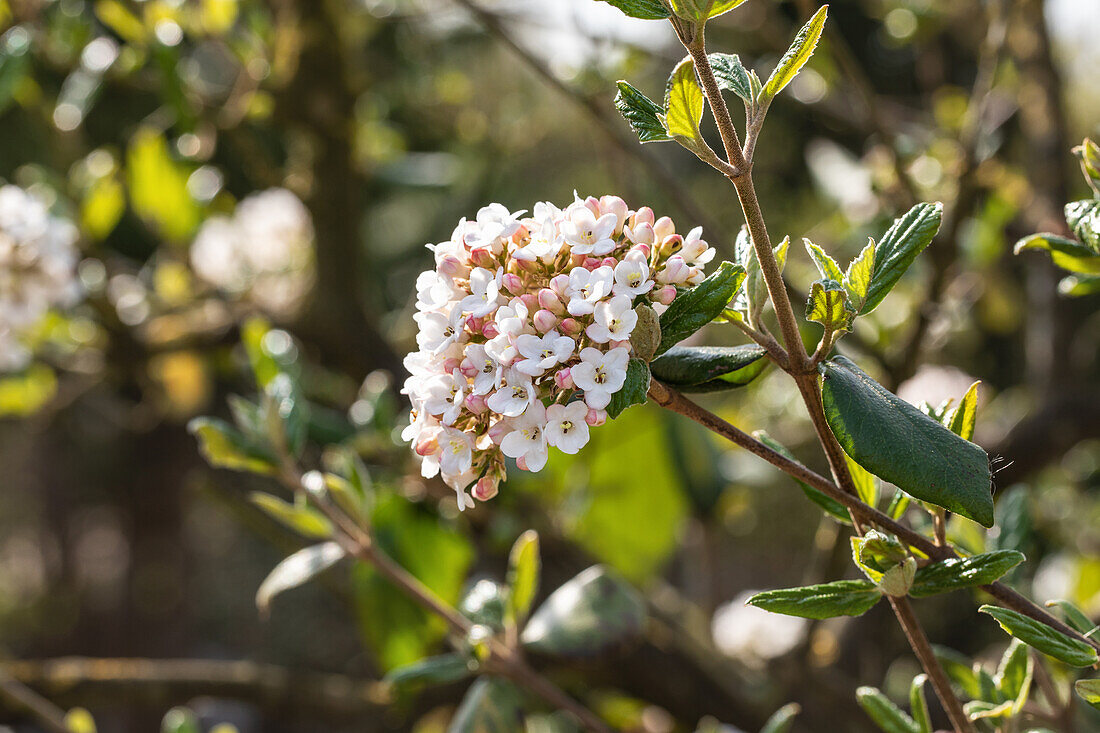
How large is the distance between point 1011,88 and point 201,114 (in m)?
1.33

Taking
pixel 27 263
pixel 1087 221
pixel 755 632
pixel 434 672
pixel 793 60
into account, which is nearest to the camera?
pixel 793 60

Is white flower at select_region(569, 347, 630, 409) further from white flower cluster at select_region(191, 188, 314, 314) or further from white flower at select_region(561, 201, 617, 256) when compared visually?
white flower cluster at select_region(191, 188, 314, 314)

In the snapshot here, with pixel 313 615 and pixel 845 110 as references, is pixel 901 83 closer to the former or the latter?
pixel 845 110

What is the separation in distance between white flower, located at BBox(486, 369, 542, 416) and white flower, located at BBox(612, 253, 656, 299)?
66 millimetres

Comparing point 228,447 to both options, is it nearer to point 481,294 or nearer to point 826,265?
point 481,294

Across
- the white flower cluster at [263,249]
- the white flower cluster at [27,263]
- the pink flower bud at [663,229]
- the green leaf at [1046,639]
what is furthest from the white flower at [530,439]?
the white flower cluster at [263,249]

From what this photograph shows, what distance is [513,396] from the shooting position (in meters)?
0.47

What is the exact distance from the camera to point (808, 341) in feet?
3.88

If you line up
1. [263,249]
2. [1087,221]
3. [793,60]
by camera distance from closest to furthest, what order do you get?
[793,60]
[1087,221]
[263,249]

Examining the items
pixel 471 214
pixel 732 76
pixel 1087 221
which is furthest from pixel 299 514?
→ pixel 471 214

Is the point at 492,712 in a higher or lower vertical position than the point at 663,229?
lower

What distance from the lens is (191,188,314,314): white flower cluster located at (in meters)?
1.75

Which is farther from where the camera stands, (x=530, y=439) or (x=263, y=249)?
(x=263, y=249)

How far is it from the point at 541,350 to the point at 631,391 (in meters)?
0.05
